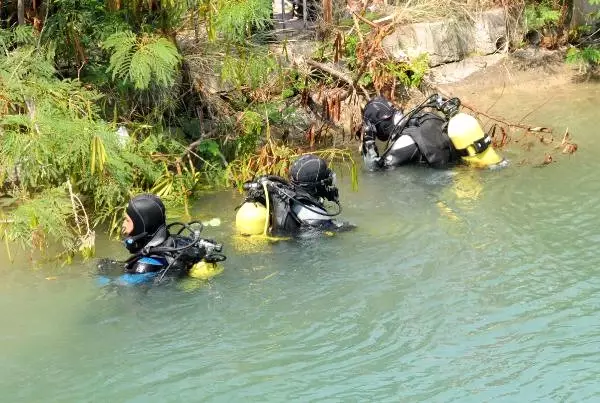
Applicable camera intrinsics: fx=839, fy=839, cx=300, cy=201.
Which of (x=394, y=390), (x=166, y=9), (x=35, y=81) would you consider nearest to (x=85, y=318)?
(x=394, y=390)

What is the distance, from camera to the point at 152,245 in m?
5.44

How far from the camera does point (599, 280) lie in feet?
17.9

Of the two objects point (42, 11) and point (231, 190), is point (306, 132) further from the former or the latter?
point (42, 11)

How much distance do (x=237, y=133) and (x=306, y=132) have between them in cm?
100

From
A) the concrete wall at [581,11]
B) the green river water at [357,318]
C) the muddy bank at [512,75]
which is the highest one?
the concrete wall at [581,11]

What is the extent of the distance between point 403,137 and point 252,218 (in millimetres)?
2178

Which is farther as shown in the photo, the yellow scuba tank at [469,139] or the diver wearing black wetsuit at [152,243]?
the yellow scuba tank at [469,139]

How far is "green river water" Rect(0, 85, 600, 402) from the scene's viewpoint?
4.54m

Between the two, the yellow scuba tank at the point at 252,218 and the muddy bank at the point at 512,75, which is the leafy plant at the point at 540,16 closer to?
the muddy bank at the point at 512,75

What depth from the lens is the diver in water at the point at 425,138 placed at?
7.47 metres

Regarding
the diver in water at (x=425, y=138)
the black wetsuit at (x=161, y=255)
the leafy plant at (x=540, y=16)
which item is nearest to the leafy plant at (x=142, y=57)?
the black wetsuit at (x=161, y=255)

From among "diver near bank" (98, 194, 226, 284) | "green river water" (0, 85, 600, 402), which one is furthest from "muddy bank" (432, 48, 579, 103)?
"diver near bank" (98, 194, 226, 284)

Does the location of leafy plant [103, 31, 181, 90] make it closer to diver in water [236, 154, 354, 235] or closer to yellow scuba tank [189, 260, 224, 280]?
diver in water [236, 154, 354, 235]

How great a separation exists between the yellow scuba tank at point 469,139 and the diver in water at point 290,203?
1.79 m
